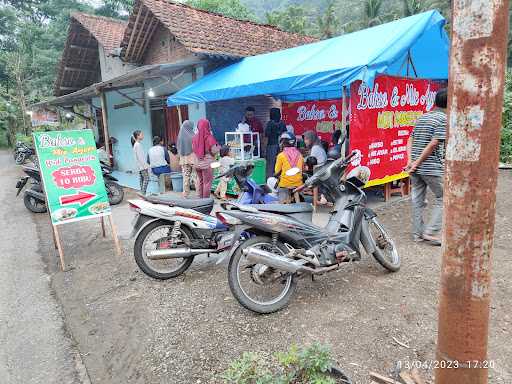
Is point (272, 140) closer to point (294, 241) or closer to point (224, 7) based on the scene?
point (294, 241)

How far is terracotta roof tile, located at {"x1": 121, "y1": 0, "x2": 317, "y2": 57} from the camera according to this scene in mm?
9031

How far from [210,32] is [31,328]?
335 inches

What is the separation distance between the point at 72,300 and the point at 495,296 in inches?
156

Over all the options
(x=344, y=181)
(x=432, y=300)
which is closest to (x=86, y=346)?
(x=344, y=181)

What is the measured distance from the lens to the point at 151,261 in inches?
160

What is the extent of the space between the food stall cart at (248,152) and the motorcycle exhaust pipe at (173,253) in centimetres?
410

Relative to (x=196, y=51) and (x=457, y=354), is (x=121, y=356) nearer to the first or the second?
(x=457, y=354)

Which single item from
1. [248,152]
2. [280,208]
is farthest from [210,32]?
[280,208]

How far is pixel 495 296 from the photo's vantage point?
3.22 m

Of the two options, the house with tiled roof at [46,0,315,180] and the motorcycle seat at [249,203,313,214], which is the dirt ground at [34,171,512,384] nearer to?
the motorcycle seat at [249,203,313,214]

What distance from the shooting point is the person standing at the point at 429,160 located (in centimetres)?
421

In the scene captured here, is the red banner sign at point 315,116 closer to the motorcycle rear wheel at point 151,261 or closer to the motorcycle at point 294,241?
the motorcycle at point 294,241

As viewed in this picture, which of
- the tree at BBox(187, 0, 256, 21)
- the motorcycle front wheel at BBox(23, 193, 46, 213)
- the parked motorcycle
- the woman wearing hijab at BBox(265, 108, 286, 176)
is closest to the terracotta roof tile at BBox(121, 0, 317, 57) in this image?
the woman wearing hijab at BBox(265, 108, 286, 176)

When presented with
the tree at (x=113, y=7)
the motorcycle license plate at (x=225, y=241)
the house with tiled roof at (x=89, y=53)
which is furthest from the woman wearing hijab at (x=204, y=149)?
the tree at (x=113, y=7)
